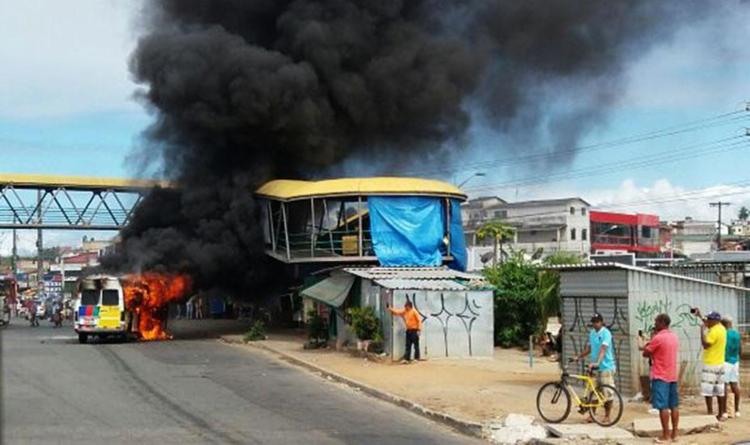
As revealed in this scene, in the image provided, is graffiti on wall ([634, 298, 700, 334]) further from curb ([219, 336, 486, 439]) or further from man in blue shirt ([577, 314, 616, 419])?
curb ([219, 336, 486, 439])

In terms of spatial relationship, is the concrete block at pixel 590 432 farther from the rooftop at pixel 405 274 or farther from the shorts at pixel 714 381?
the rooftop at pixel 405 274

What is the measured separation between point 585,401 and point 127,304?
22767mm

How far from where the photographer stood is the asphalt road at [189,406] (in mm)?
11086

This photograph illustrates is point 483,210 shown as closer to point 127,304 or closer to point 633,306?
point 127,304

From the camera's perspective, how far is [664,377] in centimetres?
1075

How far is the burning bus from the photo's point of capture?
100 ft

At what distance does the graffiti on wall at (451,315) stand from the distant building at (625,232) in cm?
6208

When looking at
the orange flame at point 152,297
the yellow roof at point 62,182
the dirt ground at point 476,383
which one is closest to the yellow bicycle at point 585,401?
the dirt ground at point 476,383

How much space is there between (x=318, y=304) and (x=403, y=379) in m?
13.2

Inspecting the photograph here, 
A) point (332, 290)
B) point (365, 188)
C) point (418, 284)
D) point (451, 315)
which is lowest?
point (451, 315)

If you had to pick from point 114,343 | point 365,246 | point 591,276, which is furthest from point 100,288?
point 591,276

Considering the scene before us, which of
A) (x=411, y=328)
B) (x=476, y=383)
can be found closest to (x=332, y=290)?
(x=411, y=328)

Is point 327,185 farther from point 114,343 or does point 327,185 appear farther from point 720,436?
point 720,436

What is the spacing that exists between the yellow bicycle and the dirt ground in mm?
198
